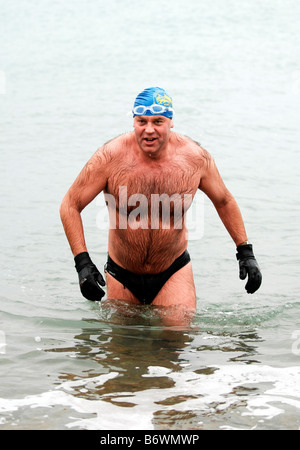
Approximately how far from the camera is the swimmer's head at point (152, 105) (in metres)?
5.71

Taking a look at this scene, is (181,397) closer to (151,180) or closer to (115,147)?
(151,180)

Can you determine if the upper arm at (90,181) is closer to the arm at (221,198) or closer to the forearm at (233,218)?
the arm at (221,198)

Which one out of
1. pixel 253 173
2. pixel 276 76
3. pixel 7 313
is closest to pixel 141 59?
pixel 276 76

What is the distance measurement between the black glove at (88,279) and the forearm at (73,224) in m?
0.08

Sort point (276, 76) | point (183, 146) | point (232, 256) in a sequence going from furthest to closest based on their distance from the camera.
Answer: point (276, 76) < point (232, 256) < point (183, 146)

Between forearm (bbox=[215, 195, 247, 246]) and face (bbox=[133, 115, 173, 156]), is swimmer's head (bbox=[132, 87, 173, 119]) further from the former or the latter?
forearm (bbox=[215, 195, 247, 246])

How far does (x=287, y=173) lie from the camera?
13.9 meters

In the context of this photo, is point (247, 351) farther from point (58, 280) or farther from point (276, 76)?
point (276, 76)

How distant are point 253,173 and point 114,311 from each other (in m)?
8.10

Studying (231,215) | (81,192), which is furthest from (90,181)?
(231,215)

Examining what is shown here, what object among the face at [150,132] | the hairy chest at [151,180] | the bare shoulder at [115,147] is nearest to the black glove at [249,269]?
the hairy chest at [151,180]

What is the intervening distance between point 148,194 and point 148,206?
0.10 m

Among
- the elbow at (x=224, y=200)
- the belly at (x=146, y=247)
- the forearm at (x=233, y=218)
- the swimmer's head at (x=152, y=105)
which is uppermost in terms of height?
the swimmer's head at (x=152, y=105)

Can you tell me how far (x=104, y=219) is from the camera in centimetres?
1139
